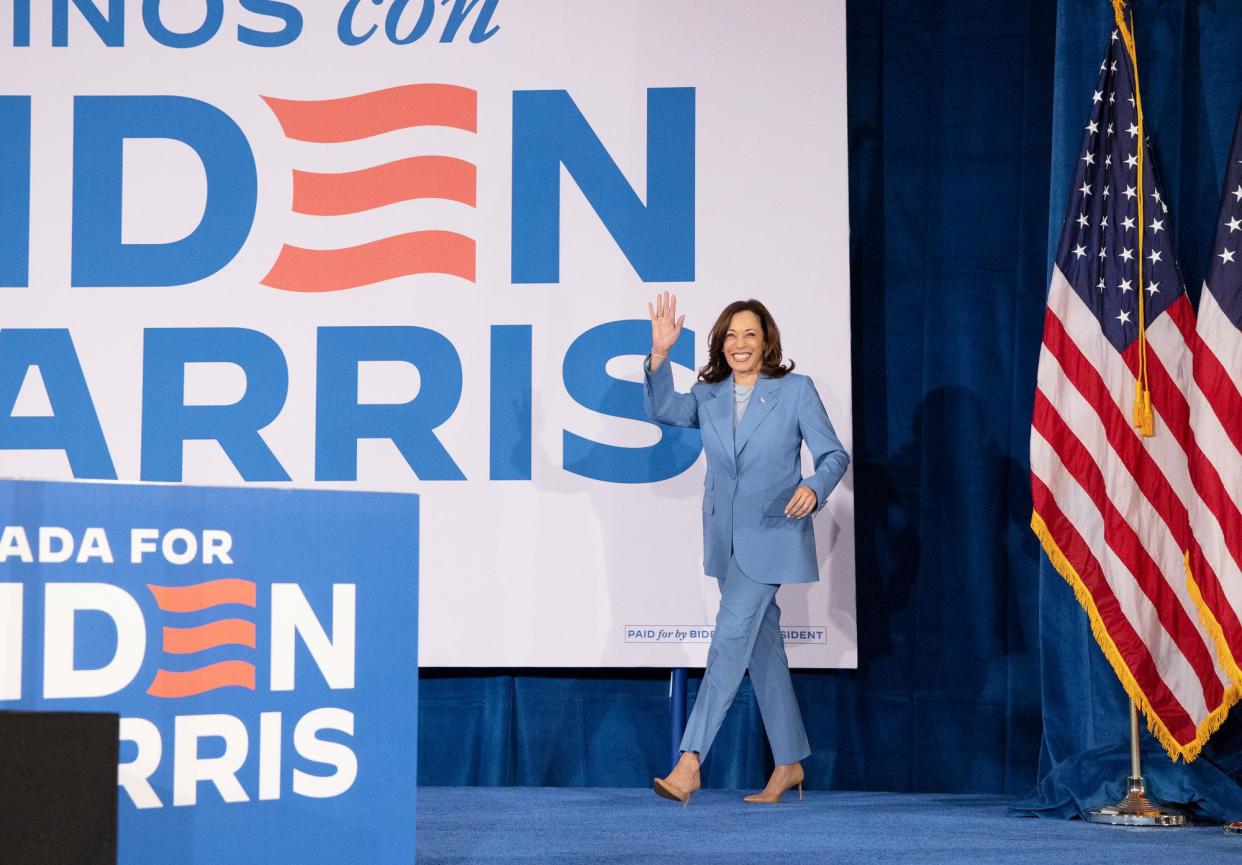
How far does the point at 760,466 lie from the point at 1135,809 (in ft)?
5.03

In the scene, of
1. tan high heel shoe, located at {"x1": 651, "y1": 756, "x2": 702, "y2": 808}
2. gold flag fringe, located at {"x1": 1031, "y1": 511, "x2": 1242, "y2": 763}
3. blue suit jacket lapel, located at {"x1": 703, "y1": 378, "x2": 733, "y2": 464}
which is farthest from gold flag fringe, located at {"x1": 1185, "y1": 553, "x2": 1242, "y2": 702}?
tan high heel shoe, located at {"x1": 651, "y1": 756, "x2": 702, "y2": 808}

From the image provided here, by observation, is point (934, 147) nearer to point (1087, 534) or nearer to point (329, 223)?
point (1087, 534)

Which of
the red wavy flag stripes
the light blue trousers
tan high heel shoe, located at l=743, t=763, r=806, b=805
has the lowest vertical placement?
tan high heel shoe, located at l=743, t=763, r=806, b=805

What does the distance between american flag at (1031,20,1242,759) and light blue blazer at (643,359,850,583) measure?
71cm

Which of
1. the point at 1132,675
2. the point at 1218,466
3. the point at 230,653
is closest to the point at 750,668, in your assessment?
the point at 1132,675

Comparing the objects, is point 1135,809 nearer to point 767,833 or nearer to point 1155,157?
point 767,833

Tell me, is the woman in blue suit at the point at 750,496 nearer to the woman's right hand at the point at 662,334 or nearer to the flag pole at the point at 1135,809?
the woman's right hand at the point at 662,334

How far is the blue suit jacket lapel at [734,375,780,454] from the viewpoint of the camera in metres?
4.71

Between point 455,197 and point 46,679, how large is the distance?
10.7 ft

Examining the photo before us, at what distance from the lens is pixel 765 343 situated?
4.78m

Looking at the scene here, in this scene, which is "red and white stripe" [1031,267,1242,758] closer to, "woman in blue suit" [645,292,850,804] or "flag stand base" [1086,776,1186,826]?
"flag stand base" [1086,776,1186,826]

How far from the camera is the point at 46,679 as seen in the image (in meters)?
2.26

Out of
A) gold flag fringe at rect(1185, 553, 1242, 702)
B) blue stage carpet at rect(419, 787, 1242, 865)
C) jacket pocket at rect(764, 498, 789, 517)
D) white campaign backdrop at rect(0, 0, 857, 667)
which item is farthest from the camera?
white campaign backdrop at rect(0, 0, 857, 667)

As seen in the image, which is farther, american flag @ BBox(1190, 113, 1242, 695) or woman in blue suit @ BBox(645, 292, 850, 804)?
woman in blue suit @ BBox(645, 292, 850, 804)
